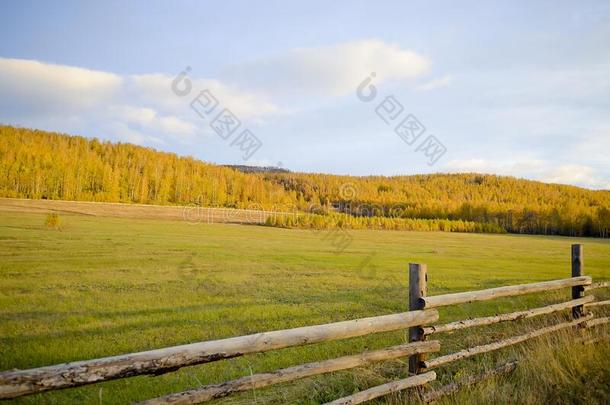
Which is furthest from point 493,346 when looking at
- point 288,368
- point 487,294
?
point 288,368

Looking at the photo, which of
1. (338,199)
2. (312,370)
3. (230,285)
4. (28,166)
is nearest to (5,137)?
(28,166)

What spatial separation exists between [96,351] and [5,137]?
394 feet

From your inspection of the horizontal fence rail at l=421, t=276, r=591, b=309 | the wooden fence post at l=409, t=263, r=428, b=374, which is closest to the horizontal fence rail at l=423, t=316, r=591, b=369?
the wooden fence post at l=409, t=263, r=428, b=374

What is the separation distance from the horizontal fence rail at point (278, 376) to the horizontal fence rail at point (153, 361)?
379 millimetres

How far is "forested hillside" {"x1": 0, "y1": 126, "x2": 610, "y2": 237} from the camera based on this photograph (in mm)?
86188

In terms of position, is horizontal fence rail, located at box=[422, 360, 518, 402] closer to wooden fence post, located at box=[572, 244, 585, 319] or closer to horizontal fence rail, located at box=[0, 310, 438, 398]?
horizontal fence rail, located at box=[0, 310, 438, 398]

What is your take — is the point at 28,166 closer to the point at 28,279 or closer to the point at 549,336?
the point at 28,279

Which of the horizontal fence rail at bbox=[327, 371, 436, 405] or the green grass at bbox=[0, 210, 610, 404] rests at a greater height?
the horizontal fence rail at bbox=[327, 371, 436, 405]

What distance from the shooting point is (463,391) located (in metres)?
5.77

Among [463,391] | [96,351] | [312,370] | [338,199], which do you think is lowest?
[96,351]

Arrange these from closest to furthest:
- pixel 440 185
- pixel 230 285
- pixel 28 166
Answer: pixel 230 285
pixel 28 166
pixel 440 185

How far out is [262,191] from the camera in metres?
132

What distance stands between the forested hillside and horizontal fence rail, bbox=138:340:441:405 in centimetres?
6431

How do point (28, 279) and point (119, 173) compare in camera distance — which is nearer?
point (28, 279)
